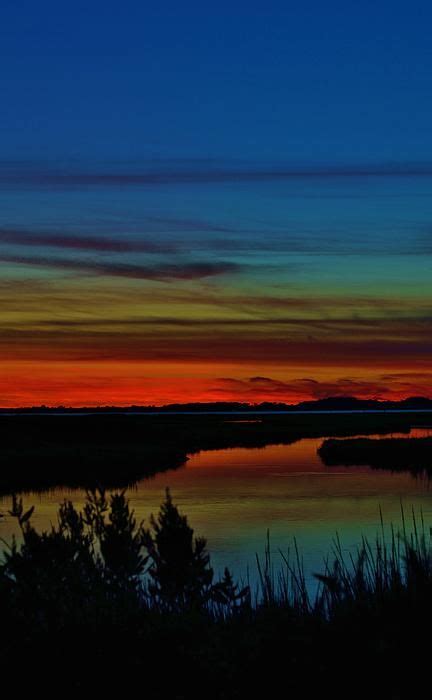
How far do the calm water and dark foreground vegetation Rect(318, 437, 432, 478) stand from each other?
67.0 inches

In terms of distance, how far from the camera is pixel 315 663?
33.2ft

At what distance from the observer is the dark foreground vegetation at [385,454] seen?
5755cm

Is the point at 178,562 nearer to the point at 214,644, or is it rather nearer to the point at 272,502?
the point at 214,644

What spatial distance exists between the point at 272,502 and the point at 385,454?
77.0 feet

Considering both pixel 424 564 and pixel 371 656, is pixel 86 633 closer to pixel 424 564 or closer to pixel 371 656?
pixel 371 656

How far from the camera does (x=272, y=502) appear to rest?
4128cm

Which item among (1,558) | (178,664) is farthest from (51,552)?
(1,558)

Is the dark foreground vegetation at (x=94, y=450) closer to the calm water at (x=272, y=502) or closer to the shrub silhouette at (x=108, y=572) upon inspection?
the calm water at (x=272, y=502)

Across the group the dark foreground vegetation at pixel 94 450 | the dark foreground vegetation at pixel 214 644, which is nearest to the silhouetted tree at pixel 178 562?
the dark foreground vegetation at pixel 214 644

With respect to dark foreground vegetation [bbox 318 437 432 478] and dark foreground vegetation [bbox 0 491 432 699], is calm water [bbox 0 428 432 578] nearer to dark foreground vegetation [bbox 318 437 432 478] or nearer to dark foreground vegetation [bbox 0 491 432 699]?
dark foreground vegetation [bbox 318 437 432 478]

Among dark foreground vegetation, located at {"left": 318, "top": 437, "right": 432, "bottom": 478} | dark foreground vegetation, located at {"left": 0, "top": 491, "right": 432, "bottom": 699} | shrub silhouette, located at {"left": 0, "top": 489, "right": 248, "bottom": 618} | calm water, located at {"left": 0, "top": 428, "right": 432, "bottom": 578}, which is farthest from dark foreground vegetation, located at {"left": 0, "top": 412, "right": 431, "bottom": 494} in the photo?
dark foreground vegetation, located at {"left": 0, "top": 491, "right": 432, "bottom": 699}

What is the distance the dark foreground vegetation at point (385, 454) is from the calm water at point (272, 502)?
1703 mm

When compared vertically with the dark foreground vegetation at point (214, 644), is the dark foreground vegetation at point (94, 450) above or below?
above

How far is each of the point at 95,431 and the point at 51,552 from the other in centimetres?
7173
